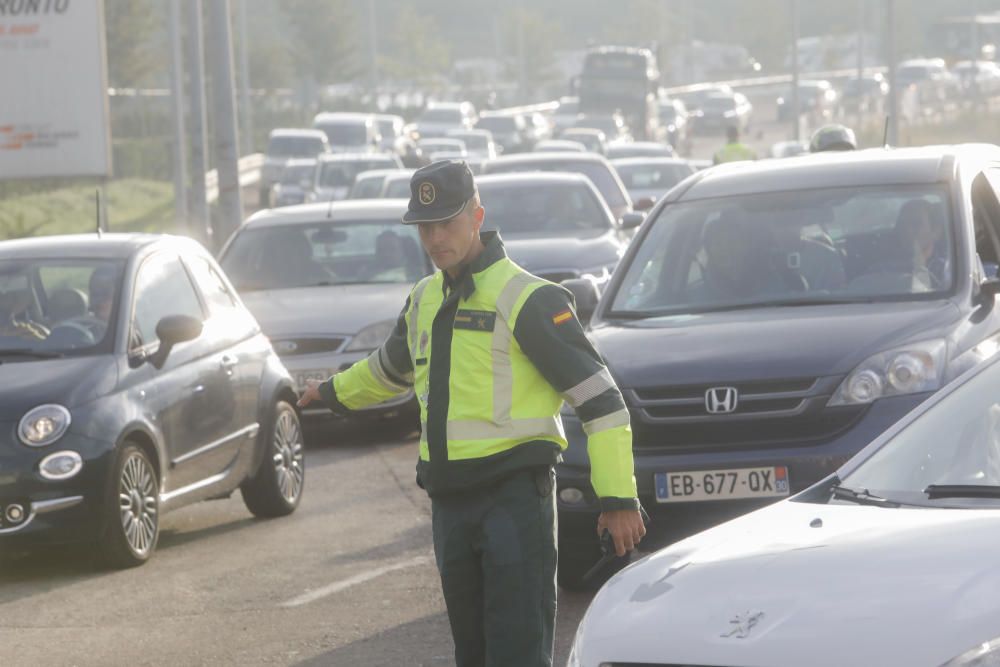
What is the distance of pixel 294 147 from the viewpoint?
166 feet

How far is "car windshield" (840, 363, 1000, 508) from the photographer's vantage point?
205 inches

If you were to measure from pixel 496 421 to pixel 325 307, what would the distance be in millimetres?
9320

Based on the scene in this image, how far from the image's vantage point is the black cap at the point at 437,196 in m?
5.49

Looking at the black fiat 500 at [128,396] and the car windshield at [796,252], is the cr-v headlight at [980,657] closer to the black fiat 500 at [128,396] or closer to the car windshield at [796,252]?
the car windshield at [796,252]

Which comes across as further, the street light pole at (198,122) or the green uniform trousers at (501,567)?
the street light pole at (198,122)

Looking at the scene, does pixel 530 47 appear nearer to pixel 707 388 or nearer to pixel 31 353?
pixel 31 353

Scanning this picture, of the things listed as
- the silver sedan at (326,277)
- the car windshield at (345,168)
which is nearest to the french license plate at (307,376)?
the silver sedan at (326,277)

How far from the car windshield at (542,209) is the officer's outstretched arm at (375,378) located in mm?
12700

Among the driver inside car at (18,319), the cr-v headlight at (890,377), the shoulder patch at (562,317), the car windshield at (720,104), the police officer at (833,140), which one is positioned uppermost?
the shoulder patch at (562,317)

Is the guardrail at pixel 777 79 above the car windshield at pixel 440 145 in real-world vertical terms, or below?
below

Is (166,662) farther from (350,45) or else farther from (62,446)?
(350,45)

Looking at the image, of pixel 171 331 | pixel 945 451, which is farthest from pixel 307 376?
pixel 945 451

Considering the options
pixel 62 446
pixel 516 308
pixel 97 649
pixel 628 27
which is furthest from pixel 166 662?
pixel 628 27

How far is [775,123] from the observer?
9281 centimetres
